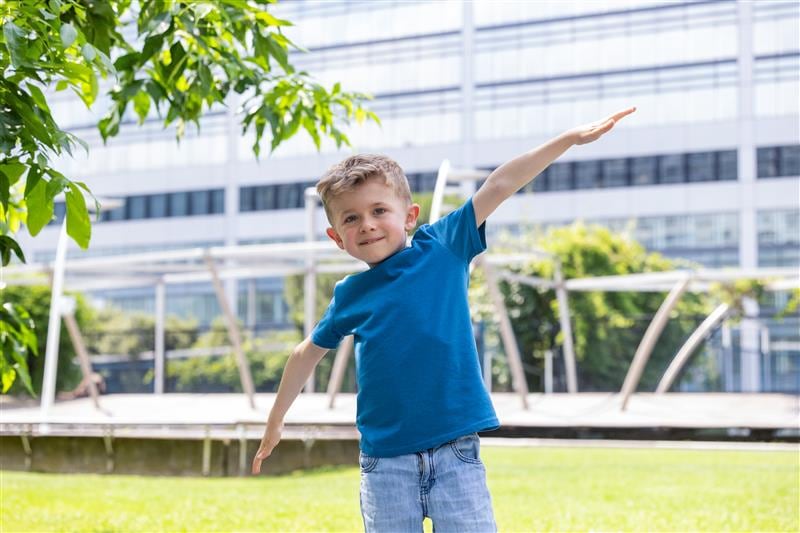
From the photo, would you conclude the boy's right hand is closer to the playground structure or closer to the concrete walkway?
the playground structure

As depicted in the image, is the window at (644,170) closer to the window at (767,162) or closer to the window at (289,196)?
the window at (767,162)

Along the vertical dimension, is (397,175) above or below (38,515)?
above

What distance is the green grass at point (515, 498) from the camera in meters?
6.80

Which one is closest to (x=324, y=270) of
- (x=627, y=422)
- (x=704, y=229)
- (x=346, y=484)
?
(x=627, y=422)

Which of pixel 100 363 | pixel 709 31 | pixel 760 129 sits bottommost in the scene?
pixel 100 363

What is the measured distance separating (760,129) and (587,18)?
21.9 feet

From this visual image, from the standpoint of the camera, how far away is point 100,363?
24828 mm

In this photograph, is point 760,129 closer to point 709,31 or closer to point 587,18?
point 709,31

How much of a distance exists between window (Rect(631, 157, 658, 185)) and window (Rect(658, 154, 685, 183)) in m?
0.16

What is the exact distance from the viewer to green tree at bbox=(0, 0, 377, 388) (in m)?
3.18

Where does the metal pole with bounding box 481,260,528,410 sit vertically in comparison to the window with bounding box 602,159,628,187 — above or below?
below

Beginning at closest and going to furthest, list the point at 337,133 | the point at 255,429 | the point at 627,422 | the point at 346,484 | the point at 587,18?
the point at 337,133
the point at 346,484
the point at 255,429
the point at 627,422
the point at 587,18

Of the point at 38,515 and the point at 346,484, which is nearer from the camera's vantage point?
the point at 38,515

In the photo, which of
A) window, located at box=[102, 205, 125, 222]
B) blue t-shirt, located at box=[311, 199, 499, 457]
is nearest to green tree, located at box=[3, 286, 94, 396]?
blue t-shirt, located at box=[311, 199, 499, 457]
